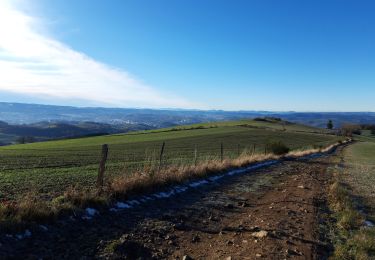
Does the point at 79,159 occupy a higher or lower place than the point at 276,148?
lower

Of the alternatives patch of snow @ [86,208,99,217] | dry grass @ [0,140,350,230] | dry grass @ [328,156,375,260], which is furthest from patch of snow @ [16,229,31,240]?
dry grass @ [328,156,375,260]

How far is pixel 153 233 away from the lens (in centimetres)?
817

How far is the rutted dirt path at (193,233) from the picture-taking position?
271 inches

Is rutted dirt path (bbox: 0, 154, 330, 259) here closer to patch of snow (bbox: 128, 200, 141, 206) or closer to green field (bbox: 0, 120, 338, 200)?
patch of snow (bbox: 128, 200, 141, 206)

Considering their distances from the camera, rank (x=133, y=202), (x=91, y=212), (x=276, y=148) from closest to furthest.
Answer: (x=91, y=212) < (x=133, y=202) < (x=276, y=148)

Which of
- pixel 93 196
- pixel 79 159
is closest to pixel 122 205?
pixel 93 196

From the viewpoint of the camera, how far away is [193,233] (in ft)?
27.8

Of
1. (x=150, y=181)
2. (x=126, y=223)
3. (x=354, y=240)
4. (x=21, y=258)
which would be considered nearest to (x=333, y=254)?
(x=354, y=240)

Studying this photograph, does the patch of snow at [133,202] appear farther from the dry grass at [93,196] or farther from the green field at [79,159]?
the green field at [79,159]

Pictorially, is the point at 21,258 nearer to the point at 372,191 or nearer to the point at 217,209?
the point at 217,209

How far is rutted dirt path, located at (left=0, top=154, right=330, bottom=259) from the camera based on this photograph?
687cm

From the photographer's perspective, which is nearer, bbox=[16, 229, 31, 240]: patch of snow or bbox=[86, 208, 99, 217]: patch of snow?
bbox=[16, 229, 31, 240]: patch of snow

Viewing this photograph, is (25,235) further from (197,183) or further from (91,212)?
(197,183)

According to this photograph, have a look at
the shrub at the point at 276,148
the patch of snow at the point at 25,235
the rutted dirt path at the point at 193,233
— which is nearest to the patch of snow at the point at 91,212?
the rutted dirt path at the point at 193,233
